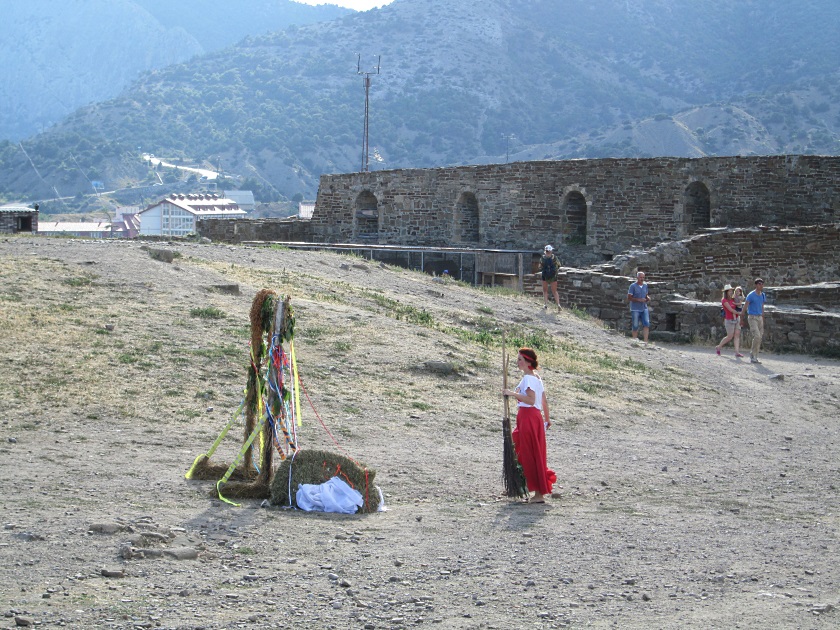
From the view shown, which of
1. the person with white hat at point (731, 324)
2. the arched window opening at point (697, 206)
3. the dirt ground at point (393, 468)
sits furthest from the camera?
the arched window opening at point (697, 206)

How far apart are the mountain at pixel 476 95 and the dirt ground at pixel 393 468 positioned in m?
80.8

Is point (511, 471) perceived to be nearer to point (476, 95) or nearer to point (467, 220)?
point (467, 220)

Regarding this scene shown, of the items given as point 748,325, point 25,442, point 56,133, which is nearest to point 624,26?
point 56,133

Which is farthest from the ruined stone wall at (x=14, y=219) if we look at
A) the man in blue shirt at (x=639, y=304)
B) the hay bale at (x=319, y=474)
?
the hay bale at (x=319, y=474)

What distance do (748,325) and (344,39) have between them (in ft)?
429

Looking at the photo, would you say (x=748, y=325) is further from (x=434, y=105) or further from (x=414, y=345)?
(x=434, y=105)

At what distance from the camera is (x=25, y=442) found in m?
9.12

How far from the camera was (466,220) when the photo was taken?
102ft

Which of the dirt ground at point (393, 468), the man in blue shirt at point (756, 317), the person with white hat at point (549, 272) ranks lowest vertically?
the dirt ground at point (393, 468)

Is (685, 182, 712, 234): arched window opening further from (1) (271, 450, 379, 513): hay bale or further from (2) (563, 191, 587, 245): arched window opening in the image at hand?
(1) (271, 450, 379, 513): hay bale

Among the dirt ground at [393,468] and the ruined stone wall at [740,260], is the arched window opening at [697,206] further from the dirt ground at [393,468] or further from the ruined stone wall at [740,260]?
the dirt ground at [393,468]

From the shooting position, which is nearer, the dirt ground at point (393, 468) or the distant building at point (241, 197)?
the dirt ground at point (393, 468)

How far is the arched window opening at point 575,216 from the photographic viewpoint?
28703mm

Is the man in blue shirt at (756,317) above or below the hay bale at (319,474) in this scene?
above
